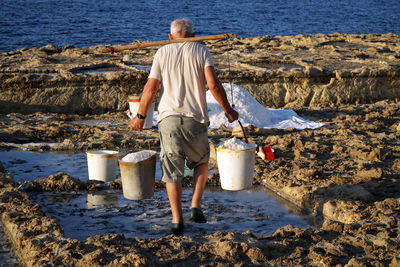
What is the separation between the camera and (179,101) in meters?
3.82

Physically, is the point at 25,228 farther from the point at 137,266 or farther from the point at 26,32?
the point at 26,32

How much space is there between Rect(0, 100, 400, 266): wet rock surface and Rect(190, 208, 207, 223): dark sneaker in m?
0.41

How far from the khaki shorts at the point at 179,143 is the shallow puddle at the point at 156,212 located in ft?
1.52

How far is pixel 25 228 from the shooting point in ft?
11.8

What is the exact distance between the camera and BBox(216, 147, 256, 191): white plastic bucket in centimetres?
429

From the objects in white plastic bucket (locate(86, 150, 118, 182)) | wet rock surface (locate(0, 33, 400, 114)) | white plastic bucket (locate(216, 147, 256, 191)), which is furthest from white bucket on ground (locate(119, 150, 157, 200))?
wet rock surface (locate(0, 33, 400, 114))

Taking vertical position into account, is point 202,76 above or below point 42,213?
above

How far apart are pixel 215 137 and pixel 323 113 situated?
2473mm

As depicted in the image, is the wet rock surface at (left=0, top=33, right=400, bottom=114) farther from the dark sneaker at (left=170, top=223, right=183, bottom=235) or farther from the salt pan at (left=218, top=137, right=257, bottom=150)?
the dark sneaker at (left=170, top=223, right=183, bottom=235)

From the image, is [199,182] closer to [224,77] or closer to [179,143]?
[179,143]

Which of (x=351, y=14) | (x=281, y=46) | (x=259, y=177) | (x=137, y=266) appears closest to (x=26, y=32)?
(x=281, y=46)

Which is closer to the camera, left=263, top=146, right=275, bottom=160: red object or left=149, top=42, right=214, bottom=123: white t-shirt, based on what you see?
left=149, top=42, right=214, bottom=123: white t-shirt

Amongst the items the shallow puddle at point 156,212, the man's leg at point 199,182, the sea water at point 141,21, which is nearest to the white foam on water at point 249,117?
the shallow puddle at point 156,212

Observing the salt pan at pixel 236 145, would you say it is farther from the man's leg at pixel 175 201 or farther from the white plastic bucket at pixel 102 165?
the white plastic bucket at pixel 102 165
